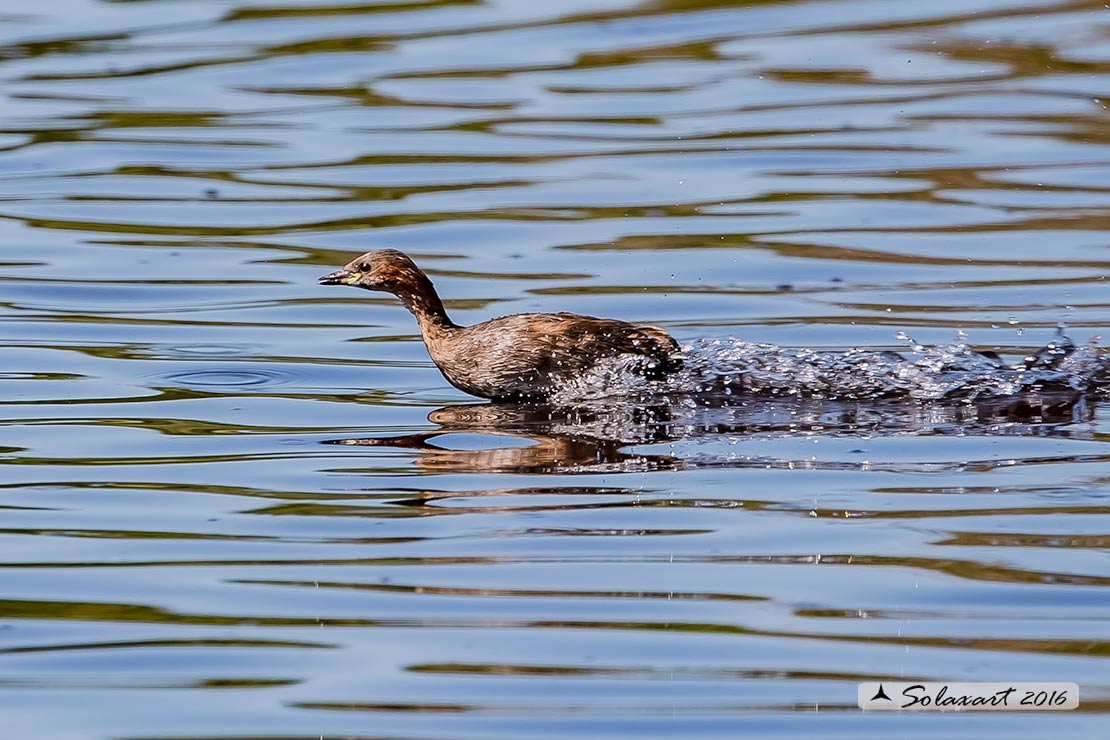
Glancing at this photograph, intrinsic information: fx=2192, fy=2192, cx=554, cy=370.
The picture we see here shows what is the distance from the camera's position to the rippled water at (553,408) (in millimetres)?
5957

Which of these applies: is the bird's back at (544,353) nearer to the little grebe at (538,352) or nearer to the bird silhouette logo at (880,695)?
A: the little grebe at (538,352)

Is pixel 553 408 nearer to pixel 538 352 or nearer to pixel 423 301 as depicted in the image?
pixel 538 352

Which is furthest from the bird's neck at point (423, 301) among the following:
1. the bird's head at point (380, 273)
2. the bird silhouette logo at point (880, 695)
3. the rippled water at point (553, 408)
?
the bird silhouette logo at point (880, 695)

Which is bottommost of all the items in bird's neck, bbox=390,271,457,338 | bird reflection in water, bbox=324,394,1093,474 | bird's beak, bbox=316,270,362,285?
bird reflection in water, bbox=324,394,1093,474

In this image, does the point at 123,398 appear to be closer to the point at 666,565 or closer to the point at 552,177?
the point at 666,565

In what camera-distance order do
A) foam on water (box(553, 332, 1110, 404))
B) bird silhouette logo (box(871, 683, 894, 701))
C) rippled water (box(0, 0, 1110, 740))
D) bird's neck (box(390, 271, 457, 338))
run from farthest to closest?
bird's neck (box(390, 271, 457, 338))
foam on water (box(553, 332, 1110, 404))
rippled water (box(0, 0, 1110, 740))
bird silhouette logo (box(871, 683, 894, 701))

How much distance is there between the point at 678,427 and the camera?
358 inches

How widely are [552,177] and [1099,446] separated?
7.79 m

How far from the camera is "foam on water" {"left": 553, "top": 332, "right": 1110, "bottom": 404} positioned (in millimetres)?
9602

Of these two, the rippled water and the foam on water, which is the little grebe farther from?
the rippled water

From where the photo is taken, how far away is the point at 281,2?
917 inches

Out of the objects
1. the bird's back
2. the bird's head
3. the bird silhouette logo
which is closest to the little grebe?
the bird's back

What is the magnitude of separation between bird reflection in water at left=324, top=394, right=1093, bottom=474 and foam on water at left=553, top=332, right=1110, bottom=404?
13cm

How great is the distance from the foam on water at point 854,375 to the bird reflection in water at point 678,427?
0.13m
